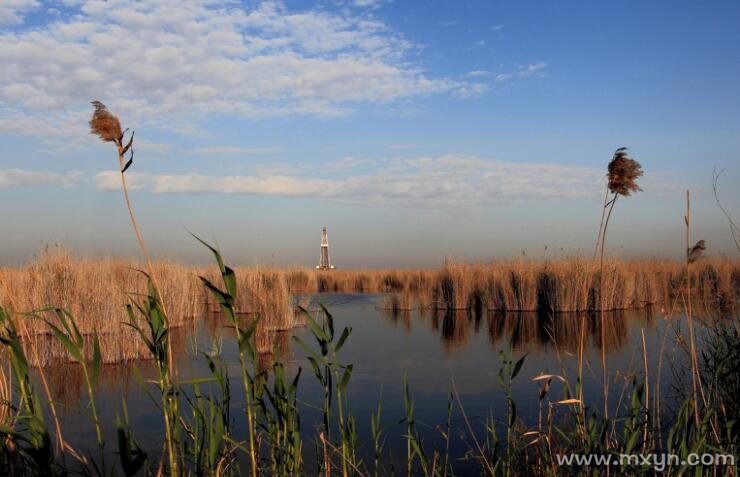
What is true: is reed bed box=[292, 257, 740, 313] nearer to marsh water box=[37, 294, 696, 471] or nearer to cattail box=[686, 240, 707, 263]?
marsh water box=[37, 294, 696, 471]

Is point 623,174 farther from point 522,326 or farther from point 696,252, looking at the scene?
point 522,326

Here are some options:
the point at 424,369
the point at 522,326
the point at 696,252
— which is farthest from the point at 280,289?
the point at 696,252

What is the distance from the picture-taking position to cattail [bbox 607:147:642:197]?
2.46 meters

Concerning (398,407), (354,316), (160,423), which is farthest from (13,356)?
(354,316)

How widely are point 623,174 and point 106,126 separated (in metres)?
2.04

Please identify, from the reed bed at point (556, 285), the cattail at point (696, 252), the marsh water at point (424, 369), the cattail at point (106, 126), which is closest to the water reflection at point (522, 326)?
the marsh water at point (424, 369)

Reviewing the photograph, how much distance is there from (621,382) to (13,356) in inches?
223

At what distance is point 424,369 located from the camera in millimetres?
7441

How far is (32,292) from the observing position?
30.8ft

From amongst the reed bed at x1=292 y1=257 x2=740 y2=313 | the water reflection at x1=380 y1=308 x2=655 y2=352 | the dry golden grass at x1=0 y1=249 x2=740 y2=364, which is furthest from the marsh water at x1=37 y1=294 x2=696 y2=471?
the reed bed at x1=292 y1=257 x2=740 y2=313

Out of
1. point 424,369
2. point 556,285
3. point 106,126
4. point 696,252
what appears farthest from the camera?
point 556,285

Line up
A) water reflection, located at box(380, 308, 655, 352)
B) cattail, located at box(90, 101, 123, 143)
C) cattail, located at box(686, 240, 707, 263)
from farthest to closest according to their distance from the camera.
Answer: water reflection, located at box(380, 308, 655, 352) → cattail, located at box(686, 240, 707, 263) → cattail, located at box(90, 101, 123, 143)

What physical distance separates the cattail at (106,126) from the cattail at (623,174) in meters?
1.96

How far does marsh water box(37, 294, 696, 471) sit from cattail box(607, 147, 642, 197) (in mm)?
871
